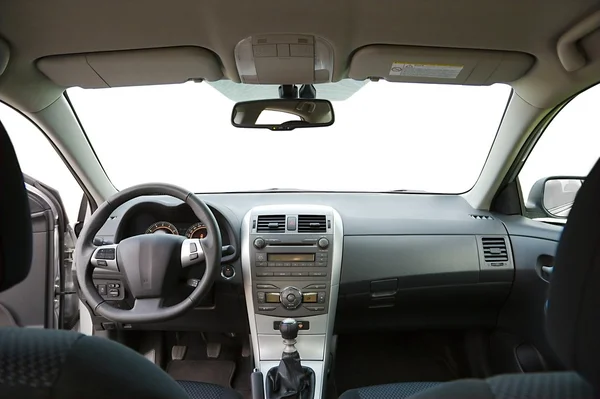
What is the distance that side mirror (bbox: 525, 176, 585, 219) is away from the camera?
2.92m

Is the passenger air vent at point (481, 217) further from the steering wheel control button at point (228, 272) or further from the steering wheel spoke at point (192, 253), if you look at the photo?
the steering wheel spoke at point (192, 253)

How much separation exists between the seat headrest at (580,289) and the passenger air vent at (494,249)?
82.0 inches

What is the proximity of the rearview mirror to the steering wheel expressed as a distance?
562 millimetres

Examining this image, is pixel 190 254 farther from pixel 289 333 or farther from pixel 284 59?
pixel 284 59

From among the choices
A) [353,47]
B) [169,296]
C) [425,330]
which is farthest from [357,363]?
[353,47]

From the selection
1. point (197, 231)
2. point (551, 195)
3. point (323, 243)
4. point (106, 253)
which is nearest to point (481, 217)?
point (551, 195)

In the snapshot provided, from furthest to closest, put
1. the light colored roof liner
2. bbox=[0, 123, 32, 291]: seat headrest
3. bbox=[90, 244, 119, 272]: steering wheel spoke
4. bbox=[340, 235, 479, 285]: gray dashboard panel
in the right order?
bbox=[340, 235, 479, 285]: gray dashboard panel
bbox=[90, 244, 119, 272]: steering wheel spoke
the light colored roof liner
bbox=[0, 123, 32, 291]: seat headrest

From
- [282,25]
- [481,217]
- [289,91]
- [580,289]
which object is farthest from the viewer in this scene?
[481,217]

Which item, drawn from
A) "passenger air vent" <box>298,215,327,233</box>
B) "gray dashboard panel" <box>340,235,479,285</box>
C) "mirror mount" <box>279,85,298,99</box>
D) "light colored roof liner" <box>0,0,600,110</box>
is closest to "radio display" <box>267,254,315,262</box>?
"passenger air vent" <box>298,215,327,233</box>

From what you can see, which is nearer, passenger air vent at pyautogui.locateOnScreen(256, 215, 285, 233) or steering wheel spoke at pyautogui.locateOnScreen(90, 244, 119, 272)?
steering wheel spoke at pyautogui.locateOnScreen(90, 244, 119, 272)

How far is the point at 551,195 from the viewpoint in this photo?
300 cm

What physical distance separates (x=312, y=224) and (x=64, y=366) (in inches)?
76.0

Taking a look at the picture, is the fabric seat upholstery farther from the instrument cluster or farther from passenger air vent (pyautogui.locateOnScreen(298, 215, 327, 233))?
the instrument cluster

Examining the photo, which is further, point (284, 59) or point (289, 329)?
point (289, 329)
